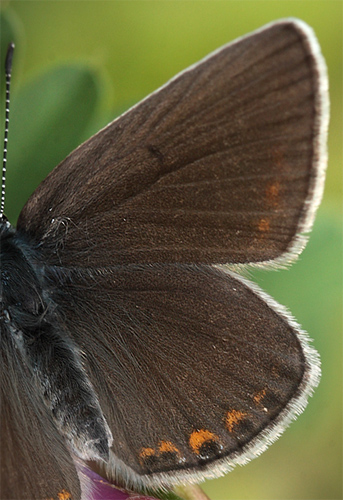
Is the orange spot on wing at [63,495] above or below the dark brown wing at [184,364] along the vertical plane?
below

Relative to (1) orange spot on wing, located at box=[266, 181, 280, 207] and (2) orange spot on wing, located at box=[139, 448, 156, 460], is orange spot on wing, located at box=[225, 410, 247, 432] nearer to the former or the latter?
(2) orange spot on wing, located at box=[139, 448, 156, 460]

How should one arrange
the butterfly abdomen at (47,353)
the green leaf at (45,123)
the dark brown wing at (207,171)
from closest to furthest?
1. the dark brown wing at (207,171)
2. the butterfly abdomen at (47,353)
3. the green leaf at (45,123)

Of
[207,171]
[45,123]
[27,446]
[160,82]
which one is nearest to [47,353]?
[27,446]

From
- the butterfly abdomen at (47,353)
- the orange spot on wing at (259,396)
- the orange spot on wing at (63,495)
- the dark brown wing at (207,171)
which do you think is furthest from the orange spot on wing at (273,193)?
the orange spot on wing at (63,495)

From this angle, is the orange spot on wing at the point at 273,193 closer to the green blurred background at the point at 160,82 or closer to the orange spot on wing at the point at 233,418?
the orange spot on wing at the point at 233,418

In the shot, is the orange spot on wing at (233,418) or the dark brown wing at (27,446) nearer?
the dark brown wing at (27,446)

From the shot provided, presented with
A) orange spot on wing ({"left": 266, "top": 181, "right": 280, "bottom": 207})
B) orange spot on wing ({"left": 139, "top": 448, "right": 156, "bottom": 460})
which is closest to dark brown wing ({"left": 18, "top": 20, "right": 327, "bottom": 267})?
orange spot on wing ({"left": 266, "top": 181, "right": 280, "bottom": 207})
